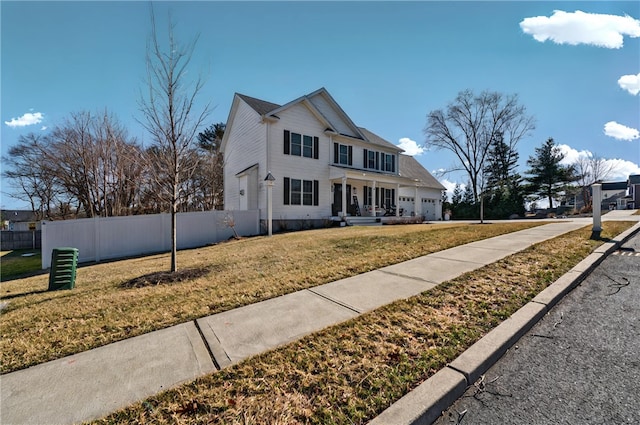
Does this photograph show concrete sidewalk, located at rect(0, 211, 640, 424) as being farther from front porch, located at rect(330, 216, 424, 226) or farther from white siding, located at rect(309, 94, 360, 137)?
white siding, located at rect(309, 94, 360, 137)

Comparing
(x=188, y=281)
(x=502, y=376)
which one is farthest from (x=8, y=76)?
(x=502, y=376)

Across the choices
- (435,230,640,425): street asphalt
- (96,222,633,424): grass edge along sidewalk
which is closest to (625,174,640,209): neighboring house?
(435,230,640,425): street asphalt

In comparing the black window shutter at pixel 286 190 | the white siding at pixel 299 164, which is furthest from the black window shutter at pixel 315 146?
the black window shutter at pixel 286 190

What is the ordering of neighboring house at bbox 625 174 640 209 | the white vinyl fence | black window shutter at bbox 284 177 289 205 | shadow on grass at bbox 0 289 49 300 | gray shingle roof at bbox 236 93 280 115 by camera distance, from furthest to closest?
neighboring house at bbox 625 174 640 209 < gray shingle roof at bbox 236 93 280 115 < black window shutter at bbox 284 177 289 205 < the white vinyl fence < shadow on grass at bbox 0 289 49 300

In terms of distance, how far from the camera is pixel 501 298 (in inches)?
138

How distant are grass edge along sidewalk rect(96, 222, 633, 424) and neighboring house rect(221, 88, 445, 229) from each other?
1218cm

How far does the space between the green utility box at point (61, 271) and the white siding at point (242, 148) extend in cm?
999

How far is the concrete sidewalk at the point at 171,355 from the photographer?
2008 mm

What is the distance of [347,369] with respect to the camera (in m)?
2.23

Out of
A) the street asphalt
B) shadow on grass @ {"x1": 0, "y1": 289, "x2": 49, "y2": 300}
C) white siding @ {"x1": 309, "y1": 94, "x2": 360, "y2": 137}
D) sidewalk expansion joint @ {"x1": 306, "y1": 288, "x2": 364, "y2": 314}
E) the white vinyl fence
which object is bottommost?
shadow on grass @ {"x1": 0, "y1": 289, "x2": 49, "y2": 300}

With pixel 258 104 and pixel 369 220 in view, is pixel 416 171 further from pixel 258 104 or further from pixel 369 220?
pixel 258 104

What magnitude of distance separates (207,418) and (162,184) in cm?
571

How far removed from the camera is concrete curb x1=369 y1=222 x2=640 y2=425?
178 centimetres

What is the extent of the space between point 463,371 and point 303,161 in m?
14.5
